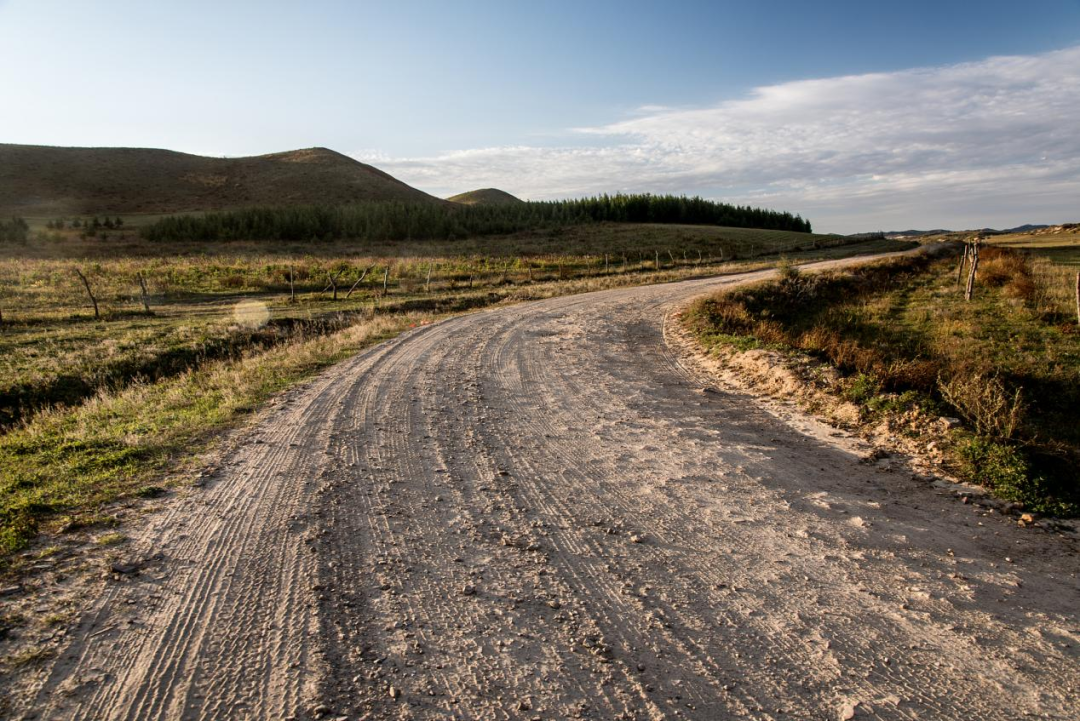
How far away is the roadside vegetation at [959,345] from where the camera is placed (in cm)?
570

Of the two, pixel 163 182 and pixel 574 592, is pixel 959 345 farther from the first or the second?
pixel 163 182

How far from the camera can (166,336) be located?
53.9 feet

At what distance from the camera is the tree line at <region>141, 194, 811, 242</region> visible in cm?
6744

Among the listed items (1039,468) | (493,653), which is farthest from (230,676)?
(1039,468)

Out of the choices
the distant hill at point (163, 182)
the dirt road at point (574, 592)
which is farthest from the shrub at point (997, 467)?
the distant hill at point (163, 182)

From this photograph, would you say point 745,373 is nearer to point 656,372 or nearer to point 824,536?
point 656,372

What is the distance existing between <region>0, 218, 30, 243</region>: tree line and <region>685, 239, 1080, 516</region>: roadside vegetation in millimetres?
64889

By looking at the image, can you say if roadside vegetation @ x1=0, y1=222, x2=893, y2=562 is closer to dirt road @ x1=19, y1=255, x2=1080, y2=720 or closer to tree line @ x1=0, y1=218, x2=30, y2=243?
dirt road @ x1=19, y1=255, x2=1080, y2=720

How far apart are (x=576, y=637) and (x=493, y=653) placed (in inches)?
19.4

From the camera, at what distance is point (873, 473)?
577 centimetres

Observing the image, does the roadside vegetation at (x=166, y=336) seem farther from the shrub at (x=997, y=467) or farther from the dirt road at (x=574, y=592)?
the shrub at (x=997, y=467)

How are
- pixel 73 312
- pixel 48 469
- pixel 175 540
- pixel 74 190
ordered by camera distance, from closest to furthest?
pixel 175 540 → pixel 48 469 → pixel 73 312 → pixel 74 190

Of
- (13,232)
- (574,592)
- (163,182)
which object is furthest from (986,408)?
(163,182)

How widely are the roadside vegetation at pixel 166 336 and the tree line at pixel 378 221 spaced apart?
17.2 meters
